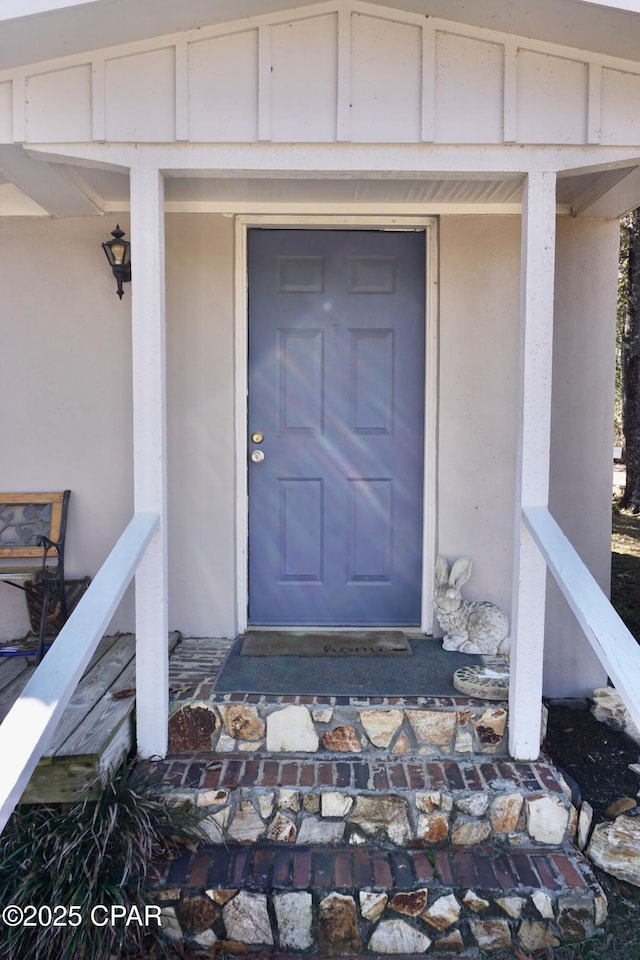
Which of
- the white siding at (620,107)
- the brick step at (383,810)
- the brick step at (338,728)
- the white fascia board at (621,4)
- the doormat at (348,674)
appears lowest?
the brick step at (383,810)

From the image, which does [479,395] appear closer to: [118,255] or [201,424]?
[201,424]

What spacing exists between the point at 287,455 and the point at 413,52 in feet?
5.69

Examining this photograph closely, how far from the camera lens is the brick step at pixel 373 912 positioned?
6.51 feet

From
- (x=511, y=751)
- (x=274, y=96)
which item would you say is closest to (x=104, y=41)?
(x=274, y=96)

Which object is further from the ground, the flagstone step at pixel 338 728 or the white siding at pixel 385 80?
the white siding at pixel 385 80

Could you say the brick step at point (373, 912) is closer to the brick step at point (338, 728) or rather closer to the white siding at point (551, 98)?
the brick step at point (338, 728)

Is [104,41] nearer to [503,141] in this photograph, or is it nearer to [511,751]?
[503,141]

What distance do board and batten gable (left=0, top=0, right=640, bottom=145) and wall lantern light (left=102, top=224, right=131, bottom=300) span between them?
724 mm

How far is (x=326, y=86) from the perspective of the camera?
2250 mm

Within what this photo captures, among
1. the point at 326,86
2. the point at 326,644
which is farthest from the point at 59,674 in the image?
the point at 326,86

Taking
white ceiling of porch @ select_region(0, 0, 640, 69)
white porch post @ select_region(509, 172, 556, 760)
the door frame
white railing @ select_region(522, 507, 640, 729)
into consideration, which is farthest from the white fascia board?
white railing @ select_region(522, 507, 640, 729)

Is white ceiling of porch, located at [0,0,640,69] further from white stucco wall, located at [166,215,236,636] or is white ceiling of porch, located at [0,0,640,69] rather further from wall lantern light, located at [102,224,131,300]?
white stucco wall, located at [166,215,236,636]

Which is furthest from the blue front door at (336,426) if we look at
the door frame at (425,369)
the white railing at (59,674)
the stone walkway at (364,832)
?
the white railing at (59,674)

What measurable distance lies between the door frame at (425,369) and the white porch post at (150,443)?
2.55ft
